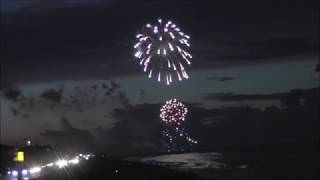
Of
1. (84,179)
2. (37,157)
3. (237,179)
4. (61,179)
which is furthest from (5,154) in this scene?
(237,179)

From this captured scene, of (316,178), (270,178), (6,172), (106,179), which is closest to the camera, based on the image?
(6,172)

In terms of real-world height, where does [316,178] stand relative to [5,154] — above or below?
below

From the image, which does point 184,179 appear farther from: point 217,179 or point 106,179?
point 217,179

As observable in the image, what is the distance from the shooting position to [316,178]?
124m

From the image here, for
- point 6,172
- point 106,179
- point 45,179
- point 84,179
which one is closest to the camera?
point 45,179

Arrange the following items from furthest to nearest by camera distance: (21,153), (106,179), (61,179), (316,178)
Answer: (316,178) < (106,179) < (61,179) < (21,153)

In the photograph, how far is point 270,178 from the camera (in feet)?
433

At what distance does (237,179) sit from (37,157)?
43.2 metres

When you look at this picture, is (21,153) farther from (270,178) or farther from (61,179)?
(270,178)

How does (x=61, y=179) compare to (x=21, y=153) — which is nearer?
(x=21, y=153)

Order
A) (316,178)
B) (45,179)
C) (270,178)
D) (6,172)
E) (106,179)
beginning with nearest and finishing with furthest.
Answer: (45,179), (6,172), (106,179), (316,178), (270,178)

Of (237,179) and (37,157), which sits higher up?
(37,157)

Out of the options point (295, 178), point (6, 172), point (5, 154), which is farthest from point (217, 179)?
point (6, 172)

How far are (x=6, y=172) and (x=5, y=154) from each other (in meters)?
17.3
